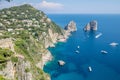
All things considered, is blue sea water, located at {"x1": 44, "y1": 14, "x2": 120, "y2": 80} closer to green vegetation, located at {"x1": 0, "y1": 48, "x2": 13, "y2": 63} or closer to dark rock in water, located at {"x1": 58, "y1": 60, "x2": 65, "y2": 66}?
dark rock in water, located at {"x1": 58, "y1": 60, "x2": 65, "y2": 66}

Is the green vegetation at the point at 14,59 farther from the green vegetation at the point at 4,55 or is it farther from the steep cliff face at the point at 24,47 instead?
the green vegetation at the point at 4,55

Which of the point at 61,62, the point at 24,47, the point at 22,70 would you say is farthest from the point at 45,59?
the point at 22,70

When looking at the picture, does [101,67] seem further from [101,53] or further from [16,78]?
[16,78]

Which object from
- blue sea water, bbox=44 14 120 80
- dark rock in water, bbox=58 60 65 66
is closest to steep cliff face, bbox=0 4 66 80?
dark rock in water, bbox=58 60 65 66

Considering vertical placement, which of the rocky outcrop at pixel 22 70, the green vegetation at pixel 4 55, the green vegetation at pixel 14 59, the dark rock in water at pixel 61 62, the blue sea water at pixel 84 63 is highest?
the green vegetation at pixel 4 55

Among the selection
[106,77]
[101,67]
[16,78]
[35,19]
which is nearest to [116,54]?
[101,67]

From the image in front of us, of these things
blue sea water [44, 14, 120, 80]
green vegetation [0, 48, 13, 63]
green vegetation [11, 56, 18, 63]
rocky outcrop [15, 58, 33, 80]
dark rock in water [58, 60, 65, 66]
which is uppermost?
green vegetation [0, 48, 13, 63]

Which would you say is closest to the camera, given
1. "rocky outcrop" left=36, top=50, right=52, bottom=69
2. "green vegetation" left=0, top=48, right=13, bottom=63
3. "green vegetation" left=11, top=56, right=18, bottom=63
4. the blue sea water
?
"green vegetation" left=0, top=48, right=13, bottom=63

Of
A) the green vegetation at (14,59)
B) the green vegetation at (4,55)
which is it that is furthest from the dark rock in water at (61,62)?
the green vegetation at (14,59)

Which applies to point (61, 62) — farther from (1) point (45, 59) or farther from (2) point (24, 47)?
(2) point (24, 47)
